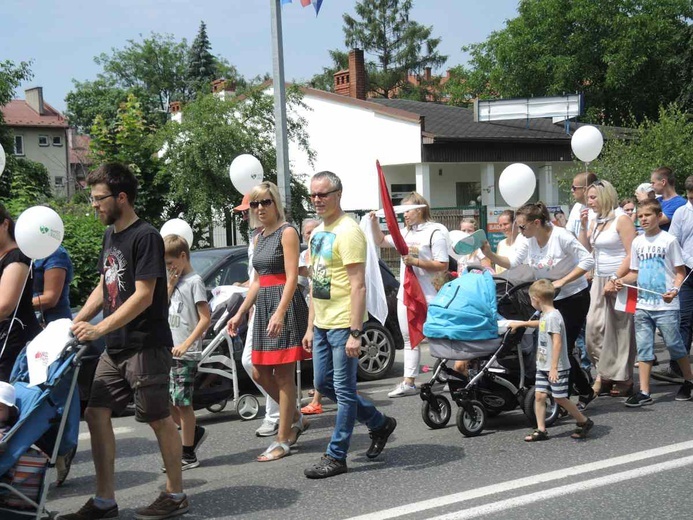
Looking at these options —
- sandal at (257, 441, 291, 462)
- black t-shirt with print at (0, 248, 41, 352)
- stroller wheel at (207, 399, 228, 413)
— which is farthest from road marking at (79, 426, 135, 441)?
black t-shirt with print at (0, 248, 41, 352)

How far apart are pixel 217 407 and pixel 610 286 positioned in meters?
3.71

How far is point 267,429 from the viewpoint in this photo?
6691 millimetres

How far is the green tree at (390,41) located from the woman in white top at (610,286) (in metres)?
53.1

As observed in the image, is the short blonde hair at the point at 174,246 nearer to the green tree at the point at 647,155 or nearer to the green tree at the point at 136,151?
the green tree at the point at 136,151

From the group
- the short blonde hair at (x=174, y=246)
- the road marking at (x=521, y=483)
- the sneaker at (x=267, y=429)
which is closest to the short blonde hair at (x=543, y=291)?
the road marking at (x=521, y=483)

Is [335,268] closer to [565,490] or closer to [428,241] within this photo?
[565,490]

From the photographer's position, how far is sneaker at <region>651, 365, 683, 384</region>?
801cm

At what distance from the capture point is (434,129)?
30.0 m

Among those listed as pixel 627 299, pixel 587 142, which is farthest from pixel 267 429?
pixel 587 142

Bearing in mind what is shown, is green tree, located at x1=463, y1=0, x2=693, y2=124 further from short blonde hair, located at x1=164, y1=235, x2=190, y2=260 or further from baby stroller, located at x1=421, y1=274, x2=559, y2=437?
short blonde hair, located at x1=164, y1=235, x2=190, y2=260

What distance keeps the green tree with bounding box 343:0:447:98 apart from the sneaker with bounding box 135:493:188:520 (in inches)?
2216

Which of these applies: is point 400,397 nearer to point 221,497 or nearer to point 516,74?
point 221,497

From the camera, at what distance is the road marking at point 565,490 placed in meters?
4.61

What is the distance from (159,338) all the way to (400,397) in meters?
3.75
